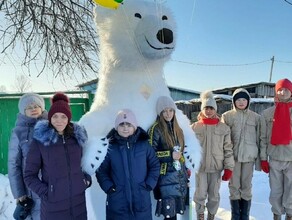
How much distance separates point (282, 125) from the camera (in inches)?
122

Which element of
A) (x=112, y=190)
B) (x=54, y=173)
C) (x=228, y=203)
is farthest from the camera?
(x=228, y=203)

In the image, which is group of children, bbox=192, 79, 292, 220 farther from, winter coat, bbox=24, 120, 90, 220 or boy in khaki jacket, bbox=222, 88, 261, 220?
winter coat, bbox=24, 120, 90, 220

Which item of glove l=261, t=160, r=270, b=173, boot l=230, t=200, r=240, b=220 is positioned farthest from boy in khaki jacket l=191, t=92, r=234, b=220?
glove l=261, t=160, r=270, b=173

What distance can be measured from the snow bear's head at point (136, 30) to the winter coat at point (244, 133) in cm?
115

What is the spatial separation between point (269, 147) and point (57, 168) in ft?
7.55

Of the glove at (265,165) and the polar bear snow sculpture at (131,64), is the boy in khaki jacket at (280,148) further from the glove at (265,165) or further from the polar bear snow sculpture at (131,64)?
the polar bear snow sculpture at (131,64)

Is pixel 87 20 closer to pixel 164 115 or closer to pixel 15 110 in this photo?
pixel 15 110

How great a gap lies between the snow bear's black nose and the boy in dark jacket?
2.28 ft

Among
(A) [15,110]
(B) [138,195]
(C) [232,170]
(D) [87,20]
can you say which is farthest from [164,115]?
(A) [15,110]

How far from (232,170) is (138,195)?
1.30 meters

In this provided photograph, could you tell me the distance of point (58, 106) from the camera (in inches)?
85.6

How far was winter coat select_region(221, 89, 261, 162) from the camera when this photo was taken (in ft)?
10.4

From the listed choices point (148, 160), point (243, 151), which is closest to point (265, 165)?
point (243, 151)

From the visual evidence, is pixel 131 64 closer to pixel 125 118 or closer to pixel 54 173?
pixel 125 118
